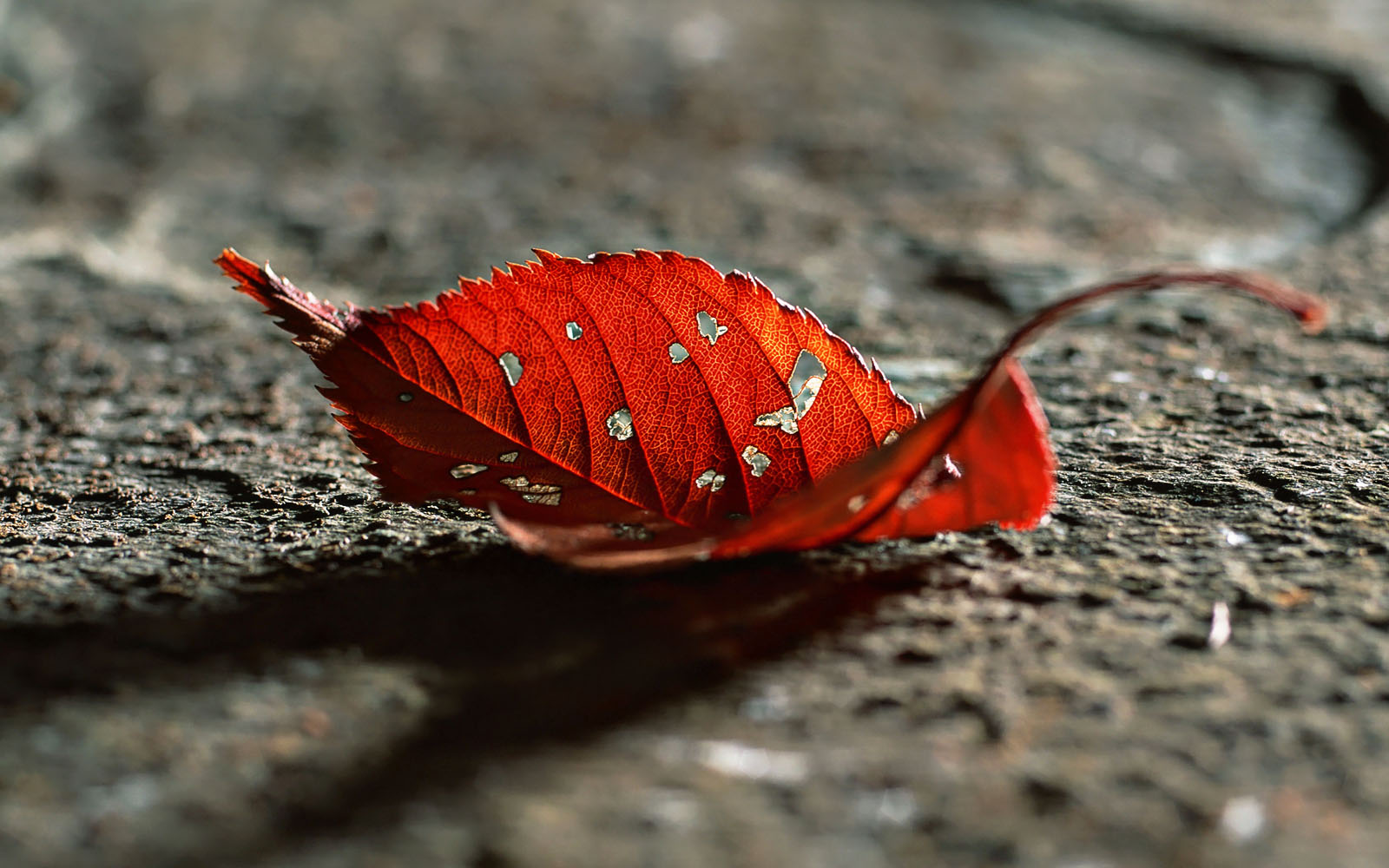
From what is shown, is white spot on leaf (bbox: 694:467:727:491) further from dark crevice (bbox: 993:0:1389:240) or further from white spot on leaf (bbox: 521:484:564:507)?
dark crevice (bbox: 993:0:1389:240)

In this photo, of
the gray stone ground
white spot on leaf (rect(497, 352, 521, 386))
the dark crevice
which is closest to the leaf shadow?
the gray stone ground

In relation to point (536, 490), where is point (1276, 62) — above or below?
above

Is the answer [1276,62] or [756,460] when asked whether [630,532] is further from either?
[1276,62]

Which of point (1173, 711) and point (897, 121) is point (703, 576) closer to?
point (1173, 711)

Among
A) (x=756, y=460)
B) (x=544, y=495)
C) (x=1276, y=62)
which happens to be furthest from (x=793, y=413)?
(x=1276, y=62)

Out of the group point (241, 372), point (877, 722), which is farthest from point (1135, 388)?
point (241, 372)

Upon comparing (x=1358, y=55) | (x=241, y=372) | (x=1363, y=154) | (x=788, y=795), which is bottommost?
(x=788, y=795)

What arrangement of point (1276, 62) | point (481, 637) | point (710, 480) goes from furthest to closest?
point (1276, 62), point (710, 480), point (481, 637)
